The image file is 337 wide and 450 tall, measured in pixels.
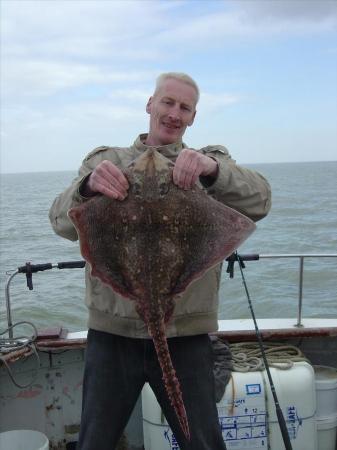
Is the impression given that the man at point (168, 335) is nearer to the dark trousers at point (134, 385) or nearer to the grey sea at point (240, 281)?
the dark trousers at point (134, 385)

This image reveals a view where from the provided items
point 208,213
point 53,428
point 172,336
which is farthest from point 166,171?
point 53,428

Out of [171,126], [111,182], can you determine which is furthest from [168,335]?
[171,126]

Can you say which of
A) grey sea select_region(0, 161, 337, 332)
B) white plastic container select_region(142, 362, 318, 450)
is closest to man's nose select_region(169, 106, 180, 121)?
white plastic container select_region(142, 362, 318, 450)

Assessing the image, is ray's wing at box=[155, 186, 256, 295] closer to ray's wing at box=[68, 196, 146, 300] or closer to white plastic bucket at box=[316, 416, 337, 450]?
ray's wing at box=[68, 196, 146, 300]

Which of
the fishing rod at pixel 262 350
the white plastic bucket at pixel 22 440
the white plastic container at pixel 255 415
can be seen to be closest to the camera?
the fishing rod at pixel 262 350

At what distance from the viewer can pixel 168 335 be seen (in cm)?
270

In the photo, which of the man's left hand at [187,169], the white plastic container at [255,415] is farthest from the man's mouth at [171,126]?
the white plastic container at [255,415]

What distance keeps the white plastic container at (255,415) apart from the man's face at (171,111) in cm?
213

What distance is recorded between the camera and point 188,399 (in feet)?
9.16

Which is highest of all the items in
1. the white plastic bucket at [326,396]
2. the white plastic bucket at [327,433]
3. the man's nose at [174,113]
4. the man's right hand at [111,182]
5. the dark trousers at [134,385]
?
the man's nose at [174,113]

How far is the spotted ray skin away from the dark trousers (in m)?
0.43

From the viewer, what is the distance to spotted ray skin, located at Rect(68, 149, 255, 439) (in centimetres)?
231

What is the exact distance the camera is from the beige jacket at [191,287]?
2.66 m

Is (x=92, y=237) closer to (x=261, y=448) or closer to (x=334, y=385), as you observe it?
(x=261, y=448)
